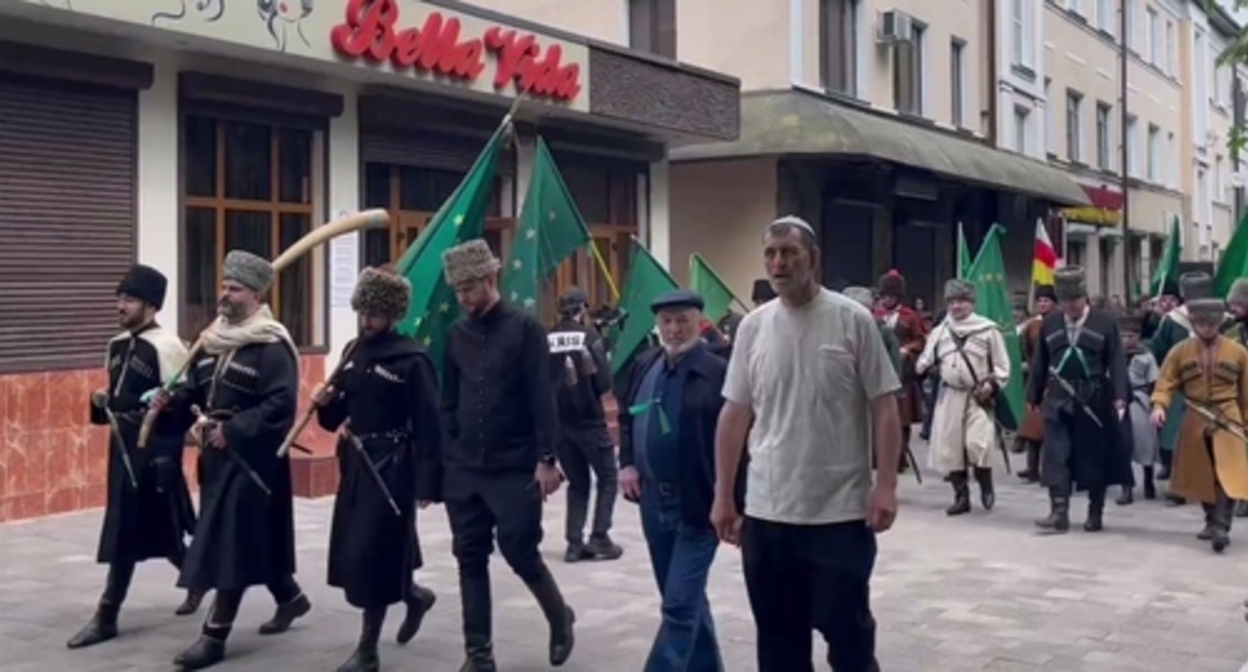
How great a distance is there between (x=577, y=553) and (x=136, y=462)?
3.22 meters

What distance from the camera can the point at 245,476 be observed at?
6.97 metres

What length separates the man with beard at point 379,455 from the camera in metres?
6.69

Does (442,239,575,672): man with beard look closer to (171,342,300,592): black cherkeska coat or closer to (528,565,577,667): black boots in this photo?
(528,565,577,667): black boots

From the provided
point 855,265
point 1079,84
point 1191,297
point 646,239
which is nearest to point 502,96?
point 646,239

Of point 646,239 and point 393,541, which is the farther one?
point 646,239

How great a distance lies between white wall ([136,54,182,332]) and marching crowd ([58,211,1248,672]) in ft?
15.4

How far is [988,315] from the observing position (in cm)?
1407

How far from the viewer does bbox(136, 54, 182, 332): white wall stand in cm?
1210

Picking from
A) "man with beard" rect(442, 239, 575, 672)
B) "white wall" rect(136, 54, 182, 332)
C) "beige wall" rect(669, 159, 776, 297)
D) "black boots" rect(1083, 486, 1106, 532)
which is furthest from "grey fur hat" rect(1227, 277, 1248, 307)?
"beige wall" rect(669, 159, 776, 297)

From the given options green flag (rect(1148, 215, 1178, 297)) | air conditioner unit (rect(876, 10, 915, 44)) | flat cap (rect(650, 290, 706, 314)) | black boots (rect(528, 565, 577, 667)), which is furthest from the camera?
air conditioner unit (rect(876, 10, 915, 44))

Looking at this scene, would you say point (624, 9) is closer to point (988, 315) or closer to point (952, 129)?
point (952, 129)

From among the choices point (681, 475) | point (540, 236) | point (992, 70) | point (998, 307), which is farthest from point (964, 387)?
point (992, 70)

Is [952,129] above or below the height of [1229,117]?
below

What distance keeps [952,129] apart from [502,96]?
44.3 ft
